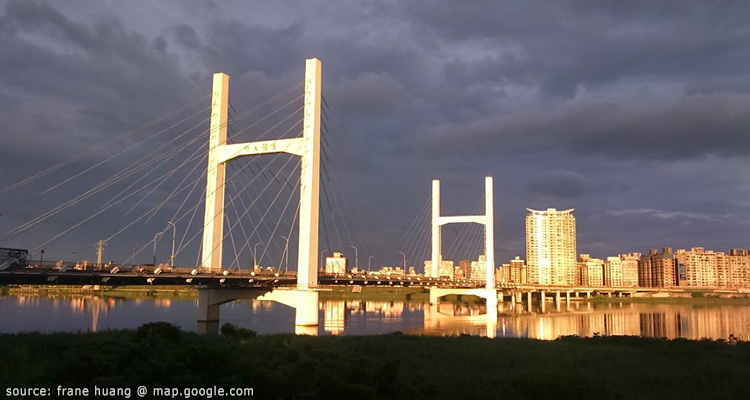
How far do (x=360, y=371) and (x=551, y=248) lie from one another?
180 metres

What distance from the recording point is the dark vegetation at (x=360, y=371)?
38.4ft

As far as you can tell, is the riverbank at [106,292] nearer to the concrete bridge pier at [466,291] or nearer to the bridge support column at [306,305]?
the concrete bridge pier at [466,291]

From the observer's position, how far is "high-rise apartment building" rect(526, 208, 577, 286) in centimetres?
18012

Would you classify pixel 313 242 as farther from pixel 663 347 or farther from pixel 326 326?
pixel 663 347

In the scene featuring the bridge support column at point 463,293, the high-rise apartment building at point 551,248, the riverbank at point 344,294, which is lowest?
the riverbank at point 344,294

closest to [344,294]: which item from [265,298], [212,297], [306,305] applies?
[265,298]

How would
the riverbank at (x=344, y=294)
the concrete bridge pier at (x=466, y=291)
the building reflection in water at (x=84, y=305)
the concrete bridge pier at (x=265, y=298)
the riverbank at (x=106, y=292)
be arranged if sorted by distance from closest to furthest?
the concrete bridge pier at (x=265, y=298), the building reflection in water at (x=84, y=305), the concrete bridge pier at (x=466, y=291), the riverbank at (x=106, y=292), the riverbank at (x=344, y=294)

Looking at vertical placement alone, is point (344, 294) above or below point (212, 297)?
below

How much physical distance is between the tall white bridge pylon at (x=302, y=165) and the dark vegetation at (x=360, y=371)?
20.3 metres

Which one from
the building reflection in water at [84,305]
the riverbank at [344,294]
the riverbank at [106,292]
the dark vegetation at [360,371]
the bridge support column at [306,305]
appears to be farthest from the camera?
the riverbank at [344,294]

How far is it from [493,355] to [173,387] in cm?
1261

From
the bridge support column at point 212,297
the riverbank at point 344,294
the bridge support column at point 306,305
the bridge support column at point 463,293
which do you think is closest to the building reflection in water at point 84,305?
the bridge support column at point 212,297

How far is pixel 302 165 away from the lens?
1646 inches

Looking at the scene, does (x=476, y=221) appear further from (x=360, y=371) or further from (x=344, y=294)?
(x=360, y=371)
